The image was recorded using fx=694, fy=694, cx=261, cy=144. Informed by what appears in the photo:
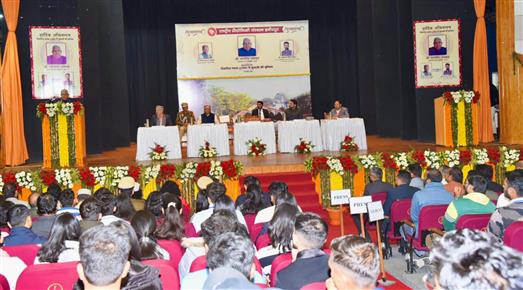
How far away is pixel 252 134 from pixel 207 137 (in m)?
0.94

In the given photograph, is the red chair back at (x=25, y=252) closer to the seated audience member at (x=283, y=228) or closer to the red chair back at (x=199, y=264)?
the red chair back at (x=199, y=264)

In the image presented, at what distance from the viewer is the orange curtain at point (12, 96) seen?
41.9 feet

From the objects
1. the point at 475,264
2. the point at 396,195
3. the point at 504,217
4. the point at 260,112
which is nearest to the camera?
the point at 475,264

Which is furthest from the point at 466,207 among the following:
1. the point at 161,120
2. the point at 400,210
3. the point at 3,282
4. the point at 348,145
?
the point at 161,120

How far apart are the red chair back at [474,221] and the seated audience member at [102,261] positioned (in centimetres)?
339

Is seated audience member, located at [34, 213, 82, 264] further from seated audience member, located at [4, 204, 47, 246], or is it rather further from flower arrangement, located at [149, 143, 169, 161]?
flower arrangement, located at [149, 143, 169, 161]

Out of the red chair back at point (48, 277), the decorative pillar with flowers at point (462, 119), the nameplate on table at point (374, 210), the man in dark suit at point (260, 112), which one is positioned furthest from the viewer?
the man in dark suit at point (260, 112)

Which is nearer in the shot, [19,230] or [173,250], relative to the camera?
[173,250]

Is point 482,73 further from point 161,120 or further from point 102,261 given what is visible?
point 102,261

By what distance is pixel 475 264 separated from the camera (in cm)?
210

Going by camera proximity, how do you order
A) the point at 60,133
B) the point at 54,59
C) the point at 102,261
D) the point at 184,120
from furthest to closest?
1. the point at 184,120
2. the point at 54,59
3. the point at 60,133
4. the point at 102,261

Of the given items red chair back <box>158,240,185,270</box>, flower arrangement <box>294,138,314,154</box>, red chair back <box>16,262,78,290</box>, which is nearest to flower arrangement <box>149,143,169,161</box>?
flower arrangement <box>294,138,314,154</box>

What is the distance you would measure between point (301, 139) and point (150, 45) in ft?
22.9

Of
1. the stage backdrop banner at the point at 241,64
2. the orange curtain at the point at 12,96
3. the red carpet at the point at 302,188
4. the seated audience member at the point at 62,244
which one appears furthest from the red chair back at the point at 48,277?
the stage backdrop banner at the point at 241,64
